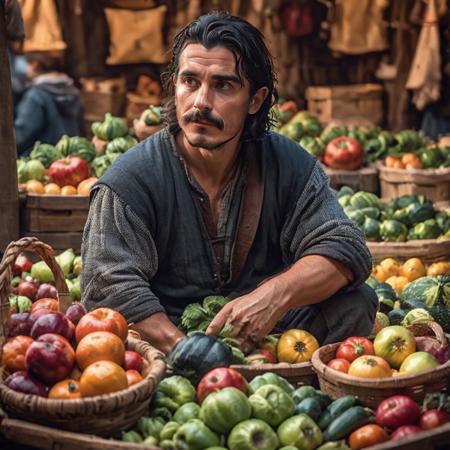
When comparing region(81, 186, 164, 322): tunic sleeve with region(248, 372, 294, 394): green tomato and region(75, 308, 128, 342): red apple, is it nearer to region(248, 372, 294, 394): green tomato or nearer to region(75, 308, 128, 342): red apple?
region(75, 308, 128, 342): red apple

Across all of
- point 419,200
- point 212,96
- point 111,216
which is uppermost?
point 212,96

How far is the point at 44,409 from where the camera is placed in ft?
→ 9.73

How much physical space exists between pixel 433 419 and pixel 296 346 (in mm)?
743

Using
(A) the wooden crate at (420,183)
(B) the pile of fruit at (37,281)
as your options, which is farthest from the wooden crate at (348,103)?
(B) the pile of fruit at (37,281)

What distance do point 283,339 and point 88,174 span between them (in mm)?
2722

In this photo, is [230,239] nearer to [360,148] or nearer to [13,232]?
[13,232]

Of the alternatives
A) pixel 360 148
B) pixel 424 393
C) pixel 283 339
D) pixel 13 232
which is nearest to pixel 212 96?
pixel 283 339

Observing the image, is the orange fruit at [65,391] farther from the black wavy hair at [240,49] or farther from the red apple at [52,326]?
the black wavy hair at [240,49]

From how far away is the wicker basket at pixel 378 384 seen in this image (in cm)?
334

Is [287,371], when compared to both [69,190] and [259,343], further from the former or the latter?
[69,190]

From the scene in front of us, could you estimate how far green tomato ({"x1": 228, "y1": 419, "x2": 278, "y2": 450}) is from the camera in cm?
298

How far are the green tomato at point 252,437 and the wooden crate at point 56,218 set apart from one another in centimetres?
302

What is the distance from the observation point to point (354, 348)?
11.8ft

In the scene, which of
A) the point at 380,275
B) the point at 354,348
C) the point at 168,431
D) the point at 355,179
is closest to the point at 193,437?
the point at 168,431
